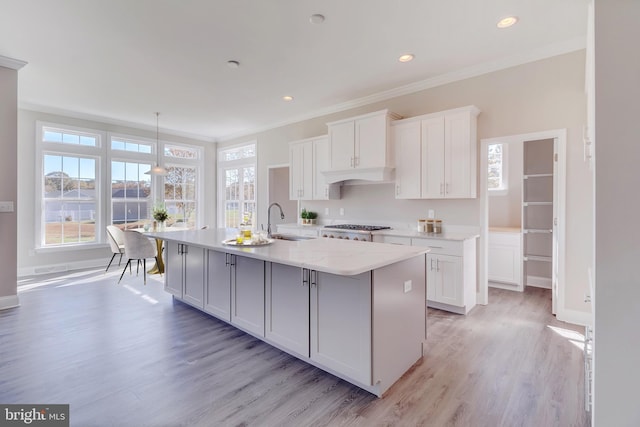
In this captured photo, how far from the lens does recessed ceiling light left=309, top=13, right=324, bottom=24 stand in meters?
2.64

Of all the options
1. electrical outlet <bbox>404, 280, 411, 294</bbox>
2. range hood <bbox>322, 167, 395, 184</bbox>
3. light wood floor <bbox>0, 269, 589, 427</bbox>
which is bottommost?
light wood floor <bbox>0, 269, 589, 427</bbox>

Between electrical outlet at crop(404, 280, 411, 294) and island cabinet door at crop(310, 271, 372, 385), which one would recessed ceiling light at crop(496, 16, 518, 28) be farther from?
island cabinet door at crop(310, 271, 372, 385)

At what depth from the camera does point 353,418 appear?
175 centimetres

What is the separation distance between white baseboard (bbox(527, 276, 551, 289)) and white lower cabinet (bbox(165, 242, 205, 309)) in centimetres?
469

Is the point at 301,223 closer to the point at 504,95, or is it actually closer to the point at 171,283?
the point at 171,283

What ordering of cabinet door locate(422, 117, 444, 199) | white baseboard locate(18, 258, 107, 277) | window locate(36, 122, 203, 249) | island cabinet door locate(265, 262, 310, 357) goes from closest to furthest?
island cabinet door locate(265, 262, 310, 357) < cabinet door locate(422, 117, 444, 199) < white baseboard locate(18, 258, 107, 277) < window locate(36, 122, 203, 249)

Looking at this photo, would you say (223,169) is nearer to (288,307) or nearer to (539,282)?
(288,307)

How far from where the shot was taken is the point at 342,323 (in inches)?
78.8

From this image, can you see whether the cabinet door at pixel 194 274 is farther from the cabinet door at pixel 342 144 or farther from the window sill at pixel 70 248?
the window sill at pixel 70 248

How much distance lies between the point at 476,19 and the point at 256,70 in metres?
2.45

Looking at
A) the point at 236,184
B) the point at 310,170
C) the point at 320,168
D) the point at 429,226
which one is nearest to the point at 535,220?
the point at 429,226

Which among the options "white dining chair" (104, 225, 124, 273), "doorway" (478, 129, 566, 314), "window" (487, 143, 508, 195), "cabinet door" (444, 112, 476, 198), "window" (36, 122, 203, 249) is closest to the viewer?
"cabinet door" (444, 112, 476, 198)

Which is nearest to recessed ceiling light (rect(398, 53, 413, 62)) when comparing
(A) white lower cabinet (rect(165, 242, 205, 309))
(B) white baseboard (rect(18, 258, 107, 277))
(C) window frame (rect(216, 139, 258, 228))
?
(A) white lower cabinet (rect(165, 242, 205, 309))

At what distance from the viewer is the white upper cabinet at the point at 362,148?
405 centimetres
